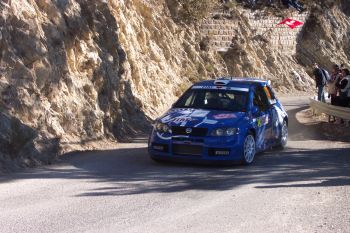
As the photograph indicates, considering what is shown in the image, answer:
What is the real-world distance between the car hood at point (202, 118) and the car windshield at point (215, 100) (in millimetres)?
316

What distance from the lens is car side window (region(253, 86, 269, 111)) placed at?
520 inches

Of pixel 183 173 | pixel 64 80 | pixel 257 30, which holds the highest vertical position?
pixel 257 30

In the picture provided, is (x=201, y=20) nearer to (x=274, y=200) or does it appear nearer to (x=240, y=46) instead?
(x=240, y=46)

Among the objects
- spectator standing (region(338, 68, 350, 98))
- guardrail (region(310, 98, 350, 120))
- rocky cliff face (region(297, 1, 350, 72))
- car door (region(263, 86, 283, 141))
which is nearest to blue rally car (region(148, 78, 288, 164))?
car door (region(263, 86, 283, 141))

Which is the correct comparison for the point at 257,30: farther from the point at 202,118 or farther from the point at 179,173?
the point at 179,173

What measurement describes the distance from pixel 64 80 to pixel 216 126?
171 inches

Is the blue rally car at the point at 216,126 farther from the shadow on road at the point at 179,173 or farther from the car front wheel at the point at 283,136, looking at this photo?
the car front wheel at the point at 283,136

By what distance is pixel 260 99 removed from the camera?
1354cm

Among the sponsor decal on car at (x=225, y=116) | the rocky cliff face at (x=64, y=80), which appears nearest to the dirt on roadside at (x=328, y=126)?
the rocky cliff face at (x=64, y=80)

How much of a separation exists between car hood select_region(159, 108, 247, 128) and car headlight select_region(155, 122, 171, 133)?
7 cm

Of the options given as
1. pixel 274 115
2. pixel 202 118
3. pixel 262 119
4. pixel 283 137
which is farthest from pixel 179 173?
pixel 283 137

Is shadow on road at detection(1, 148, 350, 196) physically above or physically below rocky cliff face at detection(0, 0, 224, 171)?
below

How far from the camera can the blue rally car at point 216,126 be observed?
11609mm

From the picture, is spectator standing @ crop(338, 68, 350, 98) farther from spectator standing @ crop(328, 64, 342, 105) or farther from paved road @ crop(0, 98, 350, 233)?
paved road @ crop(0, 98, 350, 233)
